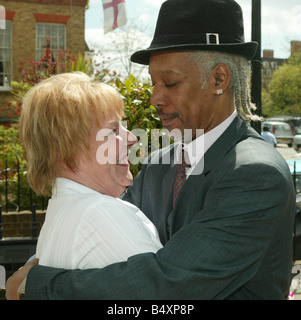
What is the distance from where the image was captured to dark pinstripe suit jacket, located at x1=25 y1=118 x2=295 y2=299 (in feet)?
4.67

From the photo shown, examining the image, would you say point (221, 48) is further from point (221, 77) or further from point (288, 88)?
point (288, 88)

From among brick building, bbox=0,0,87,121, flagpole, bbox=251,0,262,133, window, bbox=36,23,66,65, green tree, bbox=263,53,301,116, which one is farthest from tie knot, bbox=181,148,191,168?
green tree, bbox=263,53,301,116

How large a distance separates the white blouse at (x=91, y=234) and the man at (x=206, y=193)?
0.16ft

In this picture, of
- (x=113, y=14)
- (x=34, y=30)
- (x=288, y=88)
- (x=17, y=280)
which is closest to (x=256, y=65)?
(x=17, y=280)

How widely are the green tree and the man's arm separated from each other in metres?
Answer: 51.1

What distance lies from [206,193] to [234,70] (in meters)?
0.59

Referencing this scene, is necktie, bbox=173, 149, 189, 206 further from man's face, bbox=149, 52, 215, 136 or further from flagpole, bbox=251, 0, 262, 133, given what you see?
flagpole, bbox=251, 0, 262, 133

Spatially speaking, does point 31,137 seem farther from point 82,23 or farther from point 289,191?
point 82,23

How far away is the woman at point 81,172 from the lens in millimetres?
1508

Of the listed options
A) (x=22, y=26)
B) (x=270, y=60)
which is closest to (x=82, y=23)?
(x=22, y=26)

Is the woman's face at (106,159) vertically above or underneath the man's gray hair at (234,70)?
underneath

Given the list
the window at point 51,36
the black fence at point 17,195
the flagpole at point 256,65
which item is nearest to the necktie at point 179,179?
the flagpole at point 256,65

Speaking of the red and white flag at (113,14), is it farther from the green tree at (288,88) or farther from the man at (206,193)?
the green tree at (288,88)

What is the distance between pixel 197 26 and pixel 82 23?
54.8 ft
